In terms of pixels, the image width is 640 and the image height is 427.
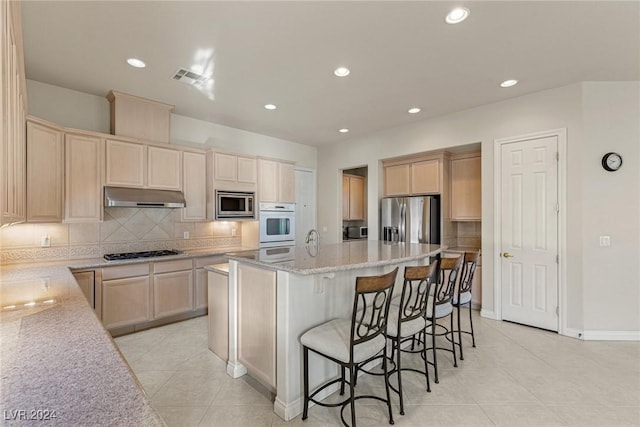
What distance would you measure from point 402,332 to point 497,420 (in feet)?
2.72

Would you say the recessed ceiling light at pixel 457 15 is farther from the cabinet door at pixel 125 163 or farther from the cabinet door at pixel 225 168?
the cabinet door at pixel 125 163

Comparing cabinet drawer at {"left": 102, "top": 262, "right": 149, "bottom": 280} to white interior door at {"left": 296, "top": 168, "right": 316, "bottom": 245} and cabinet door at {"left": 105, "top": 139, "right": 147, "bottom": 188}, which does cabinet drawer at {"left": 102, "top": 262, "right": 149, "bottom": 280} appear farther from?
white interior door at {"left": 296, "top": 168, "right": 316, "bottom": 245}

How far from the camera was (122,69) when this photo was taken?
2.96 m

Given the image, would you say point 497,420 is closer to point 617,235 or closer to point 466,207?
point 617,235

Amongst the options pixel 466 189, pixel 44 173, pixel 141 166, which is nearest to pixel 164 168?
pixel 141 166

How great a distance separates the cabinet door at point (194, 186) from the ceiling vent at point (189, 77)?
3.71 ft

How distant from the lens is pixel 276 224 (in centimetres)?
499

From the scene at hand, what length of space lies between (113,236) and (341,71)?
3.47 metres

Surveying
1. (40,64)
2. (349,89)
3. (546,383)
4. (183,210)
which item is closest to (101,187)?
(183,210)

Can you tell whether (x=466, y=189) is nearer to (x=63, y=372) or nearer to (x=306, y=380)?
(x=306, y=380)

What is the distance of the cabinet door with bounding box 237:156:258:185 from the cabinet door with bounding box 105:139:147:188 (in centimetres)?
131

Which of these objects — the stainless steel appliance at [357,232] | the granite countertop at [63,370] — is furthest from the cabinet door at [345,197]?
the granite countertop at [63,370]

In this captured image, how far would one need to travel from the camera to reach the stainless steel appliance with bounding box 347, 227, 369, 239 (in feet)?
19.6

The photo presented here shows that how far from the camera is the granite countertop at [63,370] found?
0.71 meters
